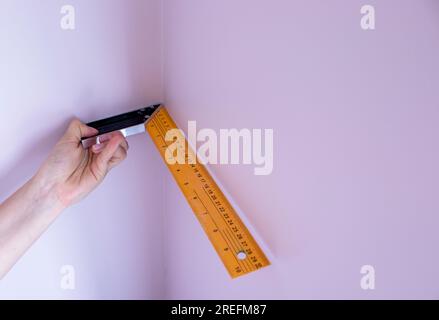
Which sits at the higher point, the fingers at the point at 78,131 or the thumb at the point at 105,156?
the fingers at the point at 78,131

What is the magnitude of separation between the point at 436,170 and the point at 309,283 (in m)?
0.29

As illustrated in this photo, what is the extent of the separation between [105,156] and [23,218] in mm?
195

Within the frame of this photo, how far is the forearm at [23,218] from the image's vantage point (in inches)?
29.2

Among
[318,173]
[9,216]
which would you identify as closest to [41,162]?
[9,216]

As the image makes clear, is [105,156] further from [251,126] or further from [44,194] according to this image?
[251,126]

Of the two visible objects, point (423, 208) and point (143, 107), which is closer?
point (423, 208)

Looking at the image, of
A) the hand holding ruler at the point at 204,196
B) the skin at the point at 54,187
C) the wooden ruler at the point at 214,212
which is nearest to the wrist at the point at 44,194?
the skin at the point at 54,187

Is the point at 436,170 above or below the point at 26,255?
above

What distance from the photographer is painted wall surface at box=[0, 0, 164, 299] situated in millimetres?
720
